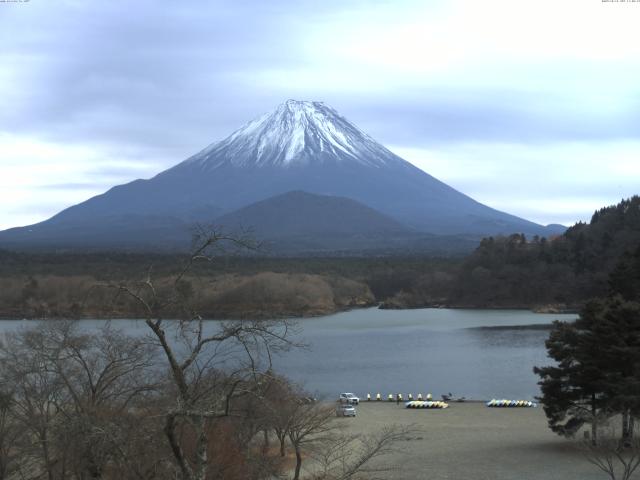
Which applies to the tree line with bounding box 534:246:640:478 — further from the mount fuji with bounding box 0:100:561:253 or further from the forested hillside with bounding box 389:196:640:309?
the mount fuji with bounding box 0:100:561:253

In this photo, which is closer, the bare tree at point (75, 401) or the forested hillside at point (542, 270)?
the bare tree at point (75, 401)

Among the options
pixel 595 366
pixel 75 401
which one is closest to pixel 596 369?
pixel 595 366

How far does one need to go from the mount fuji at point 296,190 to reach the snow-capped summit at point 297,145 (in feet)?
0.72

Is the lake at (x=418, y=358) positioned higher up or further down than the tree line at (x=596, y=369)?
further down

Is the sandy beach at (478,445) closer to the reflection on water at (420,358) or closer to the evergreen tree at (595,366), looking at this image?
the evergreen tree at (595,366)

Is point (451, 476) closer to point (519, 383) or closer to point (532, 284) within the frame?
point (519, 383)

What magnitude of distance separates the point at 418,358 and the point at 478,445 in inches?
715

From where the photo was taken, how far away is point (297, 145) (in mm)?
196875

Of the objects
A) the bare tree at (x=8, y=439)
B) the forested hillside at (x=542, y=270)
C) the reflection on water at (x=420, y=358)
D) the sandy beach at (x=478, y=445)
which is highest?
the forested hillside at (x=542, y=270)

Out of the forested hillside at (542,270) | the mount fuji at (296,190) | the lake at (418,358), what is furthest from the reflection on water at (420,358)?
the mount fuji at (296,190)

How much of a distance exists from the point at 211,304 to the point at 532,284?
25437 millimetres

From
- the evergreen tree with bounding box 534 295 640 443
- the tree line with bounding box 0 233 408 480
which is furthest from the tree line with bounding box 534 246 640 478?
the tree line with bounding box 0 233 408 480

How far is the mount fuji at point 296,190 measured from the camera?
165625mm

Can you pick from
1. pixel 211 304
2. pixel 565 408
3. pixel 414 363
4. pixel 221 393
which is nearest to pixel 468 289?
pixel 211 304
